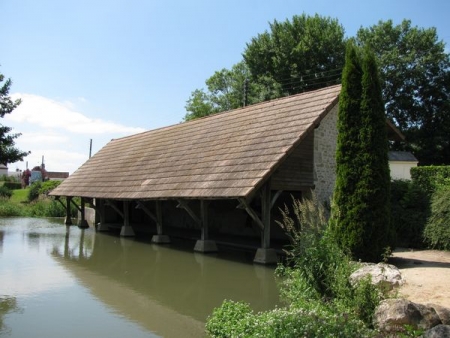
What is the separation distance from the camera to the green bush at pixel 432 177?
39.7ft

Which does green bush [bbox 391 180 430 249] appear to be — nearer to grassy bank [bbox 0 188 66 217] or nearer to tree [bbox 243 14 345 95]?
tree [bbox 243 14 345 95]

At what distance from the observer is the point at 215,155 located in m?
13.3

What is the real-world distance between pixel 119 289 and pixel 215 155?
19.1 feet

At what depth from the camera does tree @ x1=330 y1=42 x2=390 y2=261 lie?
29.0ft

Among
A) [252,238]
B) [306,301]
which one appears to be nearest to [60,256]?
[252,238]

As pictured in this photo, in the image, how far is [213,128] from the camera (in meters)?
15.9

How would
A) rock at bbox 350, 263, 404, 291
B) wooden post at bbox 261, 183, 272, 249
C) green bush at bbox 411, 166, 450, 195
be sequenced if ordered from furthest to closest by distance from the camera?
green bush at bbox 411, 166, 450, 195 → wooden post at bbox 261, 183, 272, 249 → rock at bbox 350, 263, 404, 291

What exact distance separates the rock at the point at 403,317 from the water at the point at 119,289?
231 centimetres

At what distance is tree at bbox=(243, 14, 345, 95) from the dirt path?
1762 centimetres

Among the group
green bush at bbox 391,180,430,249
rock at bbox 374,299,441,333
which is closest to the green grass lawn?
green bush at bbox 391,180,430,249

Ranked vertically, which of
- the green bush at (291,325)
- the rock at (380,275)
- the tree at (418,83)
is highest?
the tree at (418,83)

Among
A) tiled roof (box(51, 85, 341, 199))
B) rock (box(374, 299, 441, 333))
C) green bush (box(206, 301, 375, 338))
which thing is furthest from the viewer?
tiled roof (box(51, 85, 341, 199))

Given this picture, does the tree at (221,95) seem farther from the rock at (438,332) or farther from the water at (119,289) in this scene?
the rock at (438,332)

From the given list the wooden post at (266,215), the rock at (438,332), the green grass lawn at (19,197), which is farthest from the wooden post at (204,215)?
the green grass lawn at (19,197)
